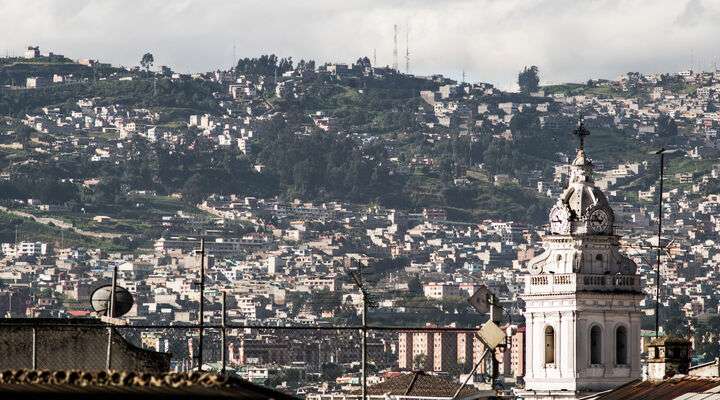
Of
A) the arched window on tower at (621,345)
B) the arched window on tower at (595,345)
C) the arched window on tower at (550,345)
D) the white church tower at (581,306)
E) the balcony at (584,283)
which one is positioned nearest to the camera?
the white church tower at (581,306)

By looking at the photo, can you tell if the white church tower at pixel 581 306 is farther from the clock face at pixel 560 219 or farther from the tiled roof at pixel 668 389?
the tiled roof at pixel 668 389

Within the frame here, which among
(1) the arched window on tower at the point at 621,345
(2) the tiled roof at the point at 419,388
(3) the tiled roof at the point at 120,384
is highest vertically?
(1) the arched window on tower at the point at 621,345

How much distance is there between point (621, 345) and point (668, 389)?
818 inches

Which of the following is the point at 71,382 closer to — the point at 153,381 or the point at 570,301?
the point at 153,381

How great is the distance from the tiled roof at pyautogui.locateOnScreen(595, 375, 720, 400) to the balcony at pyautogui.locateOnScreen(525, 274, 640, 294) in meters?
16.5

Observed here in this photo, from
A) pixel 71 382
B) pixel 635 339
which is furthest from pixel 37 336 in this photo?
pixel 635 339

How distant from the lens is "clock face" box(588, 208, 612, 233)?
6625cm

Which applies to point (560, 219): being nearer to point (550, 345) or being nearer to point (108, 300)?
point (550, 345)

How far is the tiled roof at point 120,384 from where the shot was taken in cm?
1852

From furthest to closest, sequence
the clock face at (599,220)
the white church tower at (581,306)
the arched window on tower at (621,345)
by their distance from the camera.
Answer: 1. the clock face at (599,220)
2. the arched window on tower at (621,345)
3. the white church tower at (581,306)

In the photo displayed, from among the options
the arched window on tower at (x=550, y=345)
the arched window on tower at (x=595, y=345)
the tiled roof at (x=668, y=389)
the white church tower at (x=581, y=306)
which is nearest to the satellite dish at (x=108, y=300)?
the tiled roof at (x=668, y=389)

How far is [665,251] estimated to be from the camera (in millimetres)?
61031

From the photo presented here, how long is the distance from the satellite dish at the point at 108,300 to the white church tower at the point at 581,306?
3344cm

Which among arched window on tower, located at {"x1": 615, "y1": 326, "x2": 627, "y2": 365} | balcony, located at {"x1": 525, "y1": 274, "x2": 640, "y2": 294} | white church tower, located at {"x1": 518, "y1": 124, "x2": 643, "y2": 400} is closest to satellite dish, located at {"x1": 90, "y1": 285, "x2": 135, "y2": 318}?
white church tower, located at {"x1": 518, "y1": 124, "x2": 643, "y2": 400}
